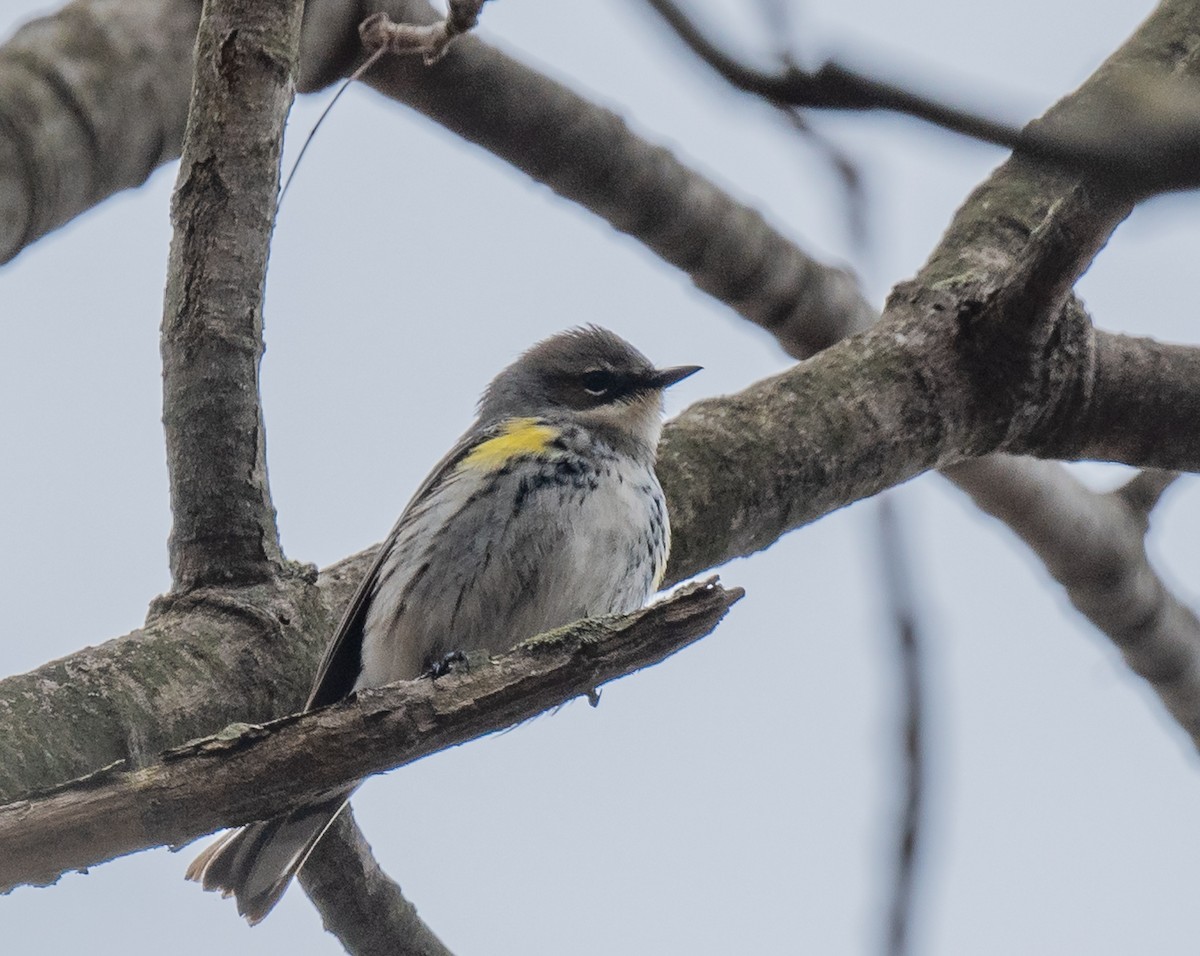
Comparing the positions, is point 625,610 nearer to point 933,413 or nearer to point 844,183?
point 933,413

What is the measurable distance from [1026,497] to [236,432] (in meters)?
3.98

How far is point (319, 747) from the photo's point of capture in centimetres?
298

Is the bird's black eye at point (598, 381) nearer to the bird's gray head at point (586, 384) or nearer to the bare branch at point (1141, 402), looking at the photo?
the bird's gray head at point (586, 384)

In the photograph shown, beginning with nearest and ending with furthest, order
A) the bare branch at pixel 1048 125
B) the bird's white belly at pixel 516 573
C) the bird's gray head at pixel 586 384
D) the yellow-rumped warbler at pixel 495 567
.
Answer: the bare branch at pixel 1048 125 → the yellow-rumped warbler at pixel 495 567 → the bird's white belly at pixel 516 573 → the bird's gray head at pixel 586 384

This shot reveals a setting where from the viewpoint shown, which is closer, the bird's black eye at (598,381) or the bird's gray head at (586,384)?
the bird's gray head at (586,384)

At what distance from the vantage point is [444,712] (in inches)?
121

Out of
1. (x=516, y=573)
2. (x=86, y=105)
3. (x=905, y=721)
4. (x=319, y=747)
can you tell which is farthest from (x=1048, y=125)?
(x=516, y=573)

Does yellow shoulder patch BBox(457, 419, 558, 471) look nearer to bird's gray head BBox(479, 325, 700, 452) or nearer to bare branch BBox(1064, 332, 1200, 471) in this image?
bird's gray head BBox(479, 325, 700, 452)

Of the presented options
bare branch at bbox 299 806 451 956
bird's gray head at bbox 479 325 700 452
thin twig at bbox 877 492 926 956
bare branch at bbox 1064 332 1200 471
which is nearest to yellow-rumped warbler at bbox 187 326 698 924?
bare branch at bbox 299 806 451 956

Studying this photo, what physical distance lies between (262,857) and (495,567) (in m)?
1.26

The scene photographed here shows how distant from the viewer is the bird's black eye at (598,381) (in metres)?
6.14

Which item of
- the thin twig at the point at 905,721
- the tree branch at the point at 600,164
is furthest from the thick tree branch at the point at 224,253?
the thin twig at the point at 905,721

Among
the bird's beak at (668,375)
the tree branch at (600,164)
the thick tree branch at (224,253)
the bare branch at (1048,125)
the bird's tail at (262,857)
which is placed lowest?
the bare branch at (1048,125)

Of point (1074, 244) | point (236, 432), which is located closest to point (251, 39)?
point (236, 432)
